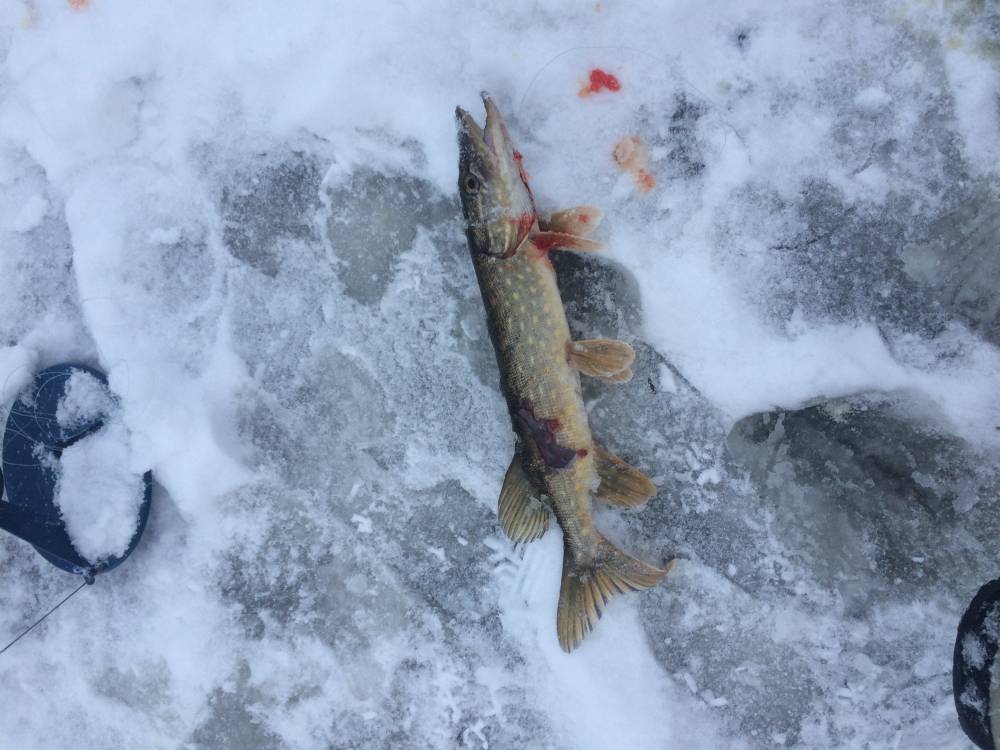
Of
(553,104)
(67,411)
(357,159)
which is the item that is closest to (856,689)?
(553,104)

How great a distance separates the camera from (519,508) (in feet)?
5.15

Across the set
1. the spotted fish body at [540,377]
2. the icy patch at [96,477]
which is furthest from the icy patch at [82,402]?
the spotted fish body at [540,377]

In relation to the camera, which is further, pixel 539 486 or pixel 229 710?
pixel 229 710

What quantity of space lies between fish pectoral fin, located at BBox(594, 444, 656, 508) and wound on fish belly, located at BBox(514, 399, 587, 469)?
0.10 m

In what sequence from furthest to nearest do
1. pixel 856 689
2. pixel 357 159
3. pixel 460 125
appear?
pixel 357 159 < pixel 856 689 < pixel 460 125

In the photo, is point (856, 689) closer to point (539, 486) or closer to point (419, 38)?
point (539, 486)

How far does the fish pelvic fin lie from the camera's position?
152cm

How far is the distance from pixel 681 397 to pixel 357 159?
1.06 m

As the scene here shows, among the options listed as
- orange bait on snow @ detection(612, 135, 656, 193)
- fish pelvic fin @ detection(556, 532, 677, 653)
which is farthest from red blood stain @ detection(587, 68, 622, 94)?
fish pelvic fin @ detection(556, 532, 677, 653)

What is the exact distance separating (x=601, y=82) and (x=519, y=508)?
3.59 feet

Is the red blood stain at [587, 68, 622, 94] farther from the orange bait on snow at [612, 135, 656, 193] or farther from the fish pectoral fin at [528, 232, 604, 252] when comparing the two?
the fish pectoral fin at [528, 232, 604, 252]

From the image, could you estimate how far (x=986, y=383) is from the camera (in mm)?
1480

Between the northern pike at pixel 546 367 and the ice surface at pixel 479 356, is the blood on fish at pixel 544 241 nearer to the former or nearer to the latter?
the northern pike at pixel 546 367

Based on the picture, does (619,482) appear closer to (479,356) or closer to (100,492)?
(479,356)
